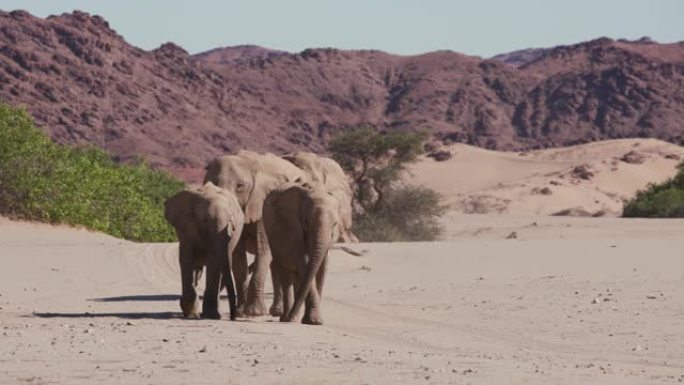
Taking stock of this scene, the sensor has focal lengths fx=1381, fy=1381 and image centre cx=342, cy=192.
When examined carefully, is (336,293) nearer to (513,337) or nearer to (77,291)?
(77,291)

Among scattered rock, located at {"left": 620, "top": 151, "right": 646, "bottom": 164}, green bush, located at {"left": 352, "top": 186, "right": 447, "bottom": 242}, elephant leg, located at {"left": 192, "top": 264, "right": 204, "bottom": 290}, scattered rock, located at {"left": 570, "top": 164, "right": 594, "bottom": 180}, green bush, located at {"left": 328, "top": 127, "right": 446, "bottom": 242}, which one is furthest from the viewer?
scattered rock, located at {"left": 620, "top": 151, "right": 646, "bottom": 164}

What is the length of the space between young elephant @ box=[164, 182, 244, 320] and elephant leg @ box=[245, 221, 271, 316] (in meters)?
1.26

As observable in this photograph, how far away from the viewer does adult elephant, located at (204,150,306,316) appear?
668 inches

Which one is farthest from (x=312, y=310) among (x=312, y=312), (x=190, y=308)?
(x=190, y=308)

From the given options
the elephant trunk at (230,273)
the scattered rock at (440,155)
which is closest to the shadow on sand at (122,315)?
the elephant trunk at (230,273)

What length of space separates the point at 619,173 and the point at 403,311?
69.2 metres

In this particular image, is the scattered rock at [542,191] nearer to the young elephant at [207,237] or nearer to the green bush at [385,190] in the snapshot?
the green bush at [385,190]

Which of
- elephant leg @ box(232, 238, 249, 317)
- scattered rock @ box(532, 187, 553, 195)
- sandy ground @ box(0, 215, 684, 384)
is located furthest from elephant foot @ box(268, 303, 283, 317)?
scattered rock @ box(532, 187, 553, 195)

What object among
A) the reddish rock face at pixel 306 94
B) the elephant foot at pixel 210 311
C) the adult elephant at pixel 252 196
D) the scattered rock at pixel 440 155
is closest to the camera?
the elephant foot at pixel 210 311

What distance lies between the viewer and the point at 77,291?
19.8 metres

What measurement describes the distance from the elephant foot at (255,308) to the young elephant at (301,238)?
71 centimetres

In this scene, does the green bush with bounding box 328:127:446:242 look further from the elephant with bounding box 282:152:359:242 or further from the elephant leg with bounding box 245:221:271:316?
the elephant leg with bounding box 245:221:271:316

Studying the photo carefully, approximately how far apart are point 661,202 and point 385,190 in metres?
13.1

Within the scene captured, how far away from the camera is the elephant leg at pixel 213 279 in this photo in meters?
15.4
